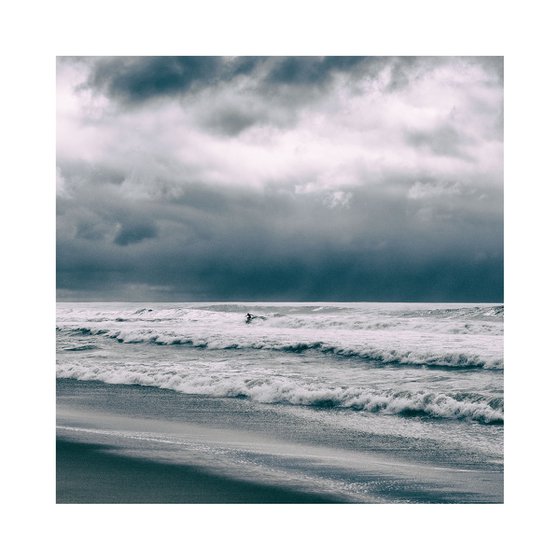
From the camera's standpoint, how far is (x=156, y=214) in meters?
7.36

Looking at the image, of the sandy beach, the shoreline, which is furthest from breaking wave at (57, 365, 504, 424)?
the shoreline

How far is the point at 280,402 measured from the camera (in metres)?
7.80

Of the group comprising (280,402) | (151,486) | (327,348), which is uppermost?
(327,348)

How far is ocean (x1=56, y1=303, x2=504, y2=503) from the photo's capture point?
5.72 metres

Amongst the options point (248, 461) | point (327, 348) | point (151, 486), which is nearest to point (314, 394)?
point (327, 348)

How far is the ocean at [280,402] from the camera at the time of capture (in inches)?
225

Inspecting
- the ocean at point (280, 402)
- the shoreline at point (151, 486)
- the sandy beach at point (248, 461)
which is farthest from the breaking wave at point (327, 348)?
the shoreline at point (151, 486)

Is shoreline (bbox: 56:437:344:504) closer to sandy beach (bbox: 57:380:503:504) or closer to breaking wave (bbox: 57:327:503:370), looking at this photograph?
sandy beach (bbox: 57:380:503:504)

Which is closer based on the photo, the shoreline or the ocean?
the shoreline

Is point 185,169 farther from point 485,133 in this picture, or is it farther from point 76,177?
point 485,133

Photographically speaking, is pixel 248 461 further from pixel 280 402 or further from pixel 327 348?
pixel 327 348

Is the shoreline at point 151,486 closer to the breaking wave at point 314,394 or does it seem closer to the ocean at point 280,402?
the ocean at point 280,402
